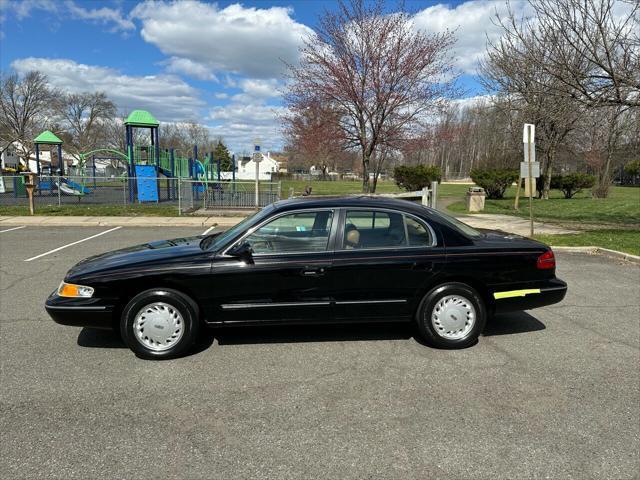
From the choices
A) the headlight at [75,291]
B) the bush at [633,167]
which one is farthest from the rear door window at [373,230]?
the bush at [633,167]

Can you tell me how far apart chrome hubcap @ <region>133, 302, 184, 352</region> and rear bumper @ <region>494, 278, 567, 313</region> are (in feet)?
10.2

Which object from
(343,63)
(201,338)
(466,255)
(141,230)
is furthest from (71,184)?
(466,255)

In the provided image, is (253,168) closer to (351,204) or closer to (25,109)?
(25,109)

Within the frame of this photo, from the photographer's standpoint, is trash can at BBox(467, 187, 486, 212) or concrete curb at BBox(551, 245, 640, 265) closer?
concrete curb at BBox(551, 245, 640, 265)

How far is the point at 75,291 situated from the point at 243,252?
157 centimetres

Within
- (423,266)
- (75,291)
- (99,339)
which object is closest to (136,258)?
(75,291)

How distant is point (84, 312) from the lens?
12.6ft

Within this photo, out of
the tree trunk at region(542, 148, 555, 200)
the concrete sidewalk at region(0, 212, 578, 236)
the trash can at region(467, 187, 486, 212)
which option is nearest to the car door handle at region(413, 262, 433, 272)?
the concrete sidewalk at region(0, 212, 578, 236)

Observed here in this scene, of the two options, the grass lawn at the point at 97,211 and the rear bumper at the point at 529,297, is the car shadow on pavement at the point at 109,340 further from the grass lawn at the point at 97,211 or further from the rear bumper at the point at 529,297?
the grass lawn at the point at 97,211

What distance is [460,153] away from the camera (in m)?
81.6

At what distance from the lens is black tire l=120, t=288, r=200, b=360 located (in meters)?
3.84

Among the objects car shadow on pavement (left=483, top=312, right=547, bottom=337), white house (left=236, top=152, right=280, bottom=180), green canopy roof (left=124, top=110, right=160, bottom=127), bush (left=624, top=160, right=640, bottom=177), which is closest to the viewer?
car shadow on pavement (left=483, top=312, right=547, bottom=337)

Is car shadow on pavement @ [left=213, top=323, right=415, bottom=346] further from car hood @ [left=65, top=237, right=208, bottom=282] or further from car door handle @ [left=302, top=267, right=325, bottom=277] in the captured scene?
car hood @ [left=65, top=237, right=208, bottom=282]

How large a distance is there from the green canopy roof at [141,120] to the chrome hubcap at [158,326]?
19770 mm
